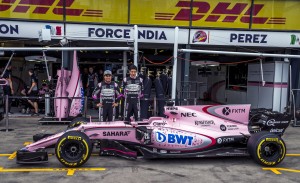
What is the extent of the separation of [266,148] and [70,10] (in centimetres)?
836

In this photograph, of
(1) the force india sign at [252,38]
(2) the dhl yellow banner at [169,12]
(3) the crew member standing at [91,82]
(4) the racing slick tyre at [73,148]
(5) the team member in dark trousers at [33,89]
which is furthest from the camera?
(3) the crew member standing at [91,82]

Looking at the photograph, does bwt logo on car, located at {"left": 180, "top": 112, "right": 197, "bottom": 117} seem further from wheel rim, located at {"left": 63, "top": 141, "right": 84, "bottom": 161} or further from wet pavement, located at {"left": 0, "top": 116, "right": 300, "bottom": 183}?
wheel rim, located at {"left": 63, "top": 141, "right": 84, "bottom": 161}

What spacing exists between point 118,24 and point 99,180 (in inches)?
289

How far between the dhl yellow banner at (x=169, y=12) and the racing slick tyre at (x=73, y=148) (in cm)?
661

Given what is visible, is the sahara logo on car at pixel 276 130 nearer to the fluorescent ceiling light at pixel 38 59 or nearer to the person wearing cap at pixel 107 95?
the person wearing cap at pixel 107 95

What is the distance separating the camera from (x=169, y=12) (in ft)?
38.9

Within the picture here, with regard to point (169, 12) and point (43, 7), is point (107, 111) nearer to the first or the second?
point (169, 12)

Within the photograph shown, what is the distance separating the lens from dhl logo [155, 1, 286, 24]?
11844mm

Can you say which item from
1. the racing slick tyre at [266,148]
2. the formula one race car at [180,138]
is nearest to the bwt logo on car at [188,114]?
the formula one race car at [180,138]

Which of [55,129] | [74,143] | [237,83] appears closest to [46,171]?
[74,143]

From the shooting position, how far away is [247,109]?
22.1ft

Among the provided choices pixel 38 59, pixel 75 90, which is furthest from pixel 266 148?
pixel 38 59

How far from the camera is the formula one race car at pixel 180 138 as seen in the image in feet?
19.4

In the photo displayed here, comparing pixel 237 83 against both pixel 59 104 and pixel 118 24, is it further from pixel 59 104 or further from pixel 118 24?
pixel 59 104
